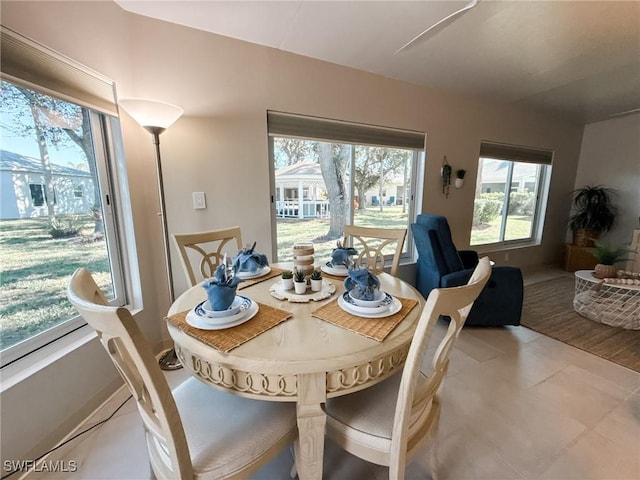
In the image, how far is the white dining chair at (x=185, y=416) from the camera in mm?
648

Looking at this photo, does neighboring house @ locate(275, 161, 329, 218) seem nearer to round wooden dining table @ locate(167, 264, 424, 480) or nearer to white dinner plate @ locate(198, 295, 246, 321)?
white dinner plate @ locate(198, 295, 246, 321)

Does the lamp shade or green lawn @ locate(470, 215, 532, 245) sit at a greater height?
the lamp shade

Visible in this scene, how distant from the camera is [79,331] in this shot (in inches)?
62.2

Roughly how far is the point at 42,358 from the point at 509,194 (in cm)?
533

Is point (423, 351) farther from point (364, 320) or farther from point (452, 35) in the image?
point (452, 35)

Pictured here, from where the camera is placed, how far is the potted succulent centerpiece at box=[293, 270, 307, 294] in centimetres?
129

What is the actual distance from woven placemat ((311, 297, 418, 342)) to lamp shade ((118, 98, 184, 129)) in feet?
5.16

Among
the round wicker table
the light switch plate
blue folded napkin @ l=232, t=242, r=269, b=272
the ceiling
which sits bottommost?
the round wicker table

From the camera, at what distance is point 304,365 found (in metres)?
0.81

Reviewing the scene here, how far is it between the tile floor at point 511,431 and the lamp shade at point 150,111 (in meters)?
1.72

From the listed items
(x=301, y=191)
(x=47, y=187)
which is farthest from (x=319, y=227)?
(x=47, y=187)

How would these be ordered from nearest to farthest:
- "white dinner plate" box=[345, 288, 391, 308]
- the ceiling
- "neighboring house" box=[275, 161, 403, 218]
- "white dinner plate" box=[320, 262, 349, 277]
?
"white dinner plate" box=[345, 288, 391, 308]
"white dinner plate" box=[320, 262, 349, 277]
the ceiling
"neighboring house" box=[275, 161, 403, 218]

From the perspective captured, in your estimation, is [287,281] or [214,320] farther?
[287,281]

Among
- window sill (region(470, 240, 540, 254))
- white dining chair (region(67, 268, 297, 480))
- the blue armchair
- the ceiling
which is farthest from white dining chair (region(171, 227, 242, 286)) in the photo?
window sill (region(470, 240, 540, 254))
